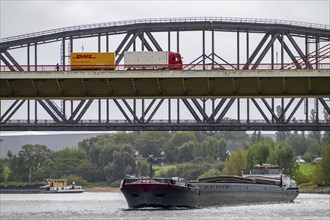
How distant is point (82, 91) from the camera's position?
86938mm

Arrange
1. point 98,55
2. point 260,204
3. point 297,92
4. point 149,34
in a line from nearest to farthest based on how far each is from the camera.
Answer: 1. point 297,92
2. point 98,55
3. point 149,34
4. point 260,204

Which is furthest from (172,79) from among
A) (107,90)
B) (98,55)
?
(98,55)

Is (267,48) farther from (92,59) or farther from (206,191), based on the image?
(92,59)

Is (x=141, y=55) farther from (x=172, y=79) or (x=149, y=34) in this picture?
(x=149, y=34)

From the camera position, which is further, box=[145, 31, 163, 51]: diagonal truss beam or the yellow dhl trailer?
box=[145, 31, 163, 51]: diagonal truss beam

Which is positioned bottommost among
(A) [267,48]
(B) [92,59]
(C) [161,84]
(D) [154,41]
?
(C) [161,84]

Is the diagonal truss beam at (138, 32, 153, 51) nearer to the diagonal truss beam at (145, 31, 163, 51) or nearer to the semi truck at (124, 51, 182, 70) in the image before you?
the diagonal truss beam at (145, 31, 163, 51)

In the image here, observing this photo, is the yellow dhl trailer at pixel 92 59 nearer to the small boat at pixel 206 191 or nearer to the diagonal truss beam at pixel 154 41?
the diagonal truss beam at pixel 154 41

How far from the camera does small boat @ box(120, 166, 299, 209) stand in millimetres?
148250

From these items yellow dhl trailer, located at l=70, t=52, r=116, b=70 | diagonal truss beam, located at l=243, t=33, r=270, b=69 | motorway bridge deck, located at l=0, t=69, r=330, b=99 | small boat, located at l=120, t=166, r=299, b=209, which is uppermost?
diagonal truss beam, located at l=243, t=33, r=270, b=69

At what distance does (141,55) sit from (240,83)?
21.5 meters

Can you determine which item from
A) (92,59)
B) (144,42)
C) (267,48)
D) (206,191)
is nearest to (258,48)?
(267,48)

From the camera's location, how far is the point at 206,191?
531 feet

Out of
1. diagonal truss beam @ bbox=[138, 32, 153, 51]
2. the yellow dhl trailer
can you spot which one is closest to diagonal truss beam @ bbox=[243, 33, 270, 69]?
diagonal truss beam @ bbox=[138, 32, 153, 51]
